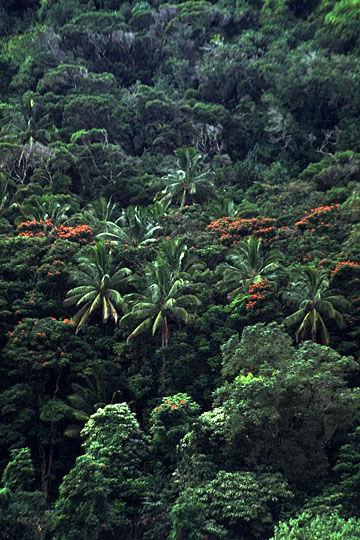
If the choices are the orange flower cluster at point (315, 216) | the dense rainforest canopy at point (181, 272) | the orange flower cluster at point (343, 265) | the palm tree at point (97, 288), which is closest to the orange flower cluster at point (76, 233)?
the dense rainforest canopy at point (181, 272)

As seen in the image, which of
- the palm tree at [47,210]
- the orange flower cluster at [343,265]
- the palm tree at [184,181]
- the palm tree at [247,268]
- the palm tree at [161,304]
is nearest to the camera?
the palm tree at [161,304]

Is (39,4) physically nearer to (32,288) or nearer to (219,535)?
(32,288)

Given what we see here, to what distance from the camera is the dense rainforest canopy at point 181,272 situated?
18.0 m

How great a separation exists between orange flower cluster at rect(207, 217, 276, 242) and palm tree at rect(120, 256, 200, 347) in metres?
6.05

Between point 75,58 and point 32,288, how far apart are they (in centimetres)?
2909

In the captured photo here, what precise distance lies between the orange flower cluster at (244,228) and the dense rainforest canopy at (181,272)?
0.10 metres

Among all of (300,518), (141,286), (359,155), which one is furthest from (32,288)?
(359,155)

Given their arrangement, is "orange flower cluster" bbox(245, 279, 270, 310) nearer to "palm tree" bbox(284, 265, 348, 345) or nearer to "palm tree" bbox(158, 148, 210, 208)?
"palm tree" bbox(284, 265, 348, 345)

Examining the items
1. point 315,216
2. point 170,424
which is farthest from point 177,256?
point 170,424

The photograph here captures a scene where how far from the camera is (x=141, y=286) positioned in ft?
89.5

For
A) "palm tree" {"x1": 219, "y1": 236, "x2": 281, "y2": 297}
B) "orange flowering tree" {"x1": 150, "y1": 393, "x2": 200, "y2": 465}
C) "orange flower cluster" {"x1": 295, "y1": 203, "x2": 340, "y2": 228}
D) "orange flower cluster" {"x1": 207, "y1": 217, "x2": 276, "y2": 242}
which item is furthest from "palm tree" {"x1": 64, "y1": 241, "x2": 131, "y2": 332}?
"orange flower cluster" {"x1": 295, "y1": 203, "x2": 340, "y2": 228}

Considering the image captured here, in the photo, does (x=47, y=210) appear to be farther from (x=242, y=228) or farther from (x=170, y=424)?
(x=170, y=424)

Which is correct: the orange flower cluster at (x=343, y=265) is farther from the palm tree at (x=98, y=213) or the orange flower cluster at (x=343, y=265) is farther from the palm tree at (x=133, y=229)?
the palm tree at (x=98, y=213)

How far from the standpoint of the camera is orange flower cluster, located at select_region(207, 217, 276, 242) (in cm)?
3122
